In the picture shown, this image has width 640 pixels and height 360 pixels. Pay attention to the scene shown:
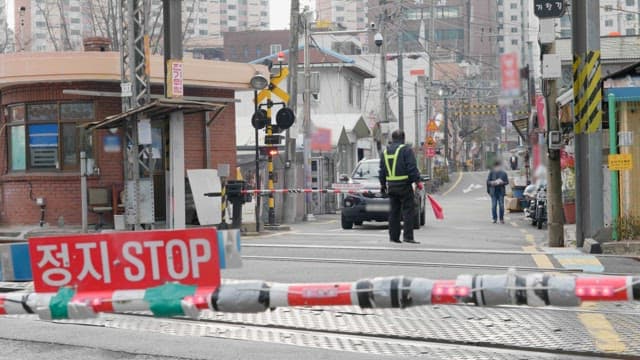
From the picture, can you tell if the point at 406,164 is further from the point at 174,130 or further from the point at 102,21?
the point at 102,21

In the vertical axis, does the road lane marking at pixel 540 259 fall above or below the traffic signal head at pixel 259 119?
below

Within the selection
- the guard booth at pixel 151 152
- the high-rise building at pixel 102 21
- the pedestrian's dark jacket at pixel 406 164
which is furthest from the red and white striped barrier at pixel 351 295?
the high-rise building at pixel 102 21

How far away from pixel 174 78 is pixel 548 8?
8286 millimetres

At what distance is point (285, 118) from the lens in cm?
2220

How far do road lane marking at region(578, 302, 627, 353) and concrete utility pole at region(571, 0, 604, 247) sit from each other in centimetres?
579

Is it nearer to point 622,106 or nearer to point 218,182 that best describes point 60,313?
point 622,106

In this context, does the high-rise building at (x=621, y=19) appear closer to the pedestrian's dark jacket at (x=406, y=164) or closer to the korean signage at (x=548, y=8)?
the pedestrian's dark jacket at (x=406, y=164)

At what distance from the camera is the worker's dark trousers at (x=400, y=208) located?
14.0 meters

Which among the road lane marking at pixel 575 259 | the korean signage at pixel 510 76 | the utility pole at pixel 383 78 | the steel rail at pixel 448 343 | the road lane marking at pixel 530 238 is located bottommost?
the road lane marking at pixel 530 238

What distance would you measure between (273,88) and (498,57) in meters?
15.9

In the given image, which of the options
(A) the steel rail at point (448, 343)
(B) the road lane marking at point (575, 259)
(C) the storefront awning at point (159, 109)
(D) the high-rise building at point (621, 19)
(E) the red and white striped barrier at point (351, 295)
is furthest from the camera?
(D) the high-rise building at point (621, 19)

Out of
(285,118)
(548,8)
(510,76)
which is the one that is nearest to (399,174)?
(548,8)

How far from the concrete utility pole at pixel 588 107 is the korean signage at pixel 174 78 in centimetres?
753

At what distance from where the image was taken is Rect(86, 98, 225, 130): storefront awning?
1634cm
